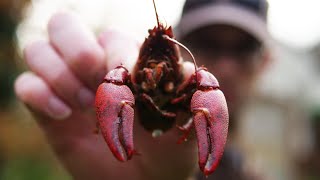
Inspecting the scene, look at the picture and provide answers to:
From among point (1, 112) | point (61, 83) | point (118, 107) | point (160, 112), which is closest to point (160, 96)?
point (160, 112)

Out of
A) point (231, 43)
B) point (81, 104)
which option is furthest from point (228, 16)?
point (81, 104)

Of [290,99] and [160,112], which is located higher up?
[160,112]

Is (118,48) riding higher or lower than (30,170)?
higher

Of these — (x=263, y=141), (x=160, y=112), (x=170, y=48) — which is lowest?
(x=263, y=141)

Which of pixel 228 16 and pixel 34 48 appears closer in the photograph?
pixel 34 48

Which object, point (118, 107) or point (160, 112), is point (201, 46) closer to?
point (160, 112)

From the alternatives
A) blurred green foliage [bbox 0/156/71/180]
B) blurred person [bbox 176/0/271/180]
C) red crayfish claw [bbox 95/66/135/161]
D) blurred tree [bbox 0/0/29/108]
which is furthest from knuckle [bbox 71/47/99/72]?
blurred green foliage [bbox 0/156/71/180]

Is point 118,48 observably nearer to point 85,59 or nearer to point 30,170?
point 85,59
